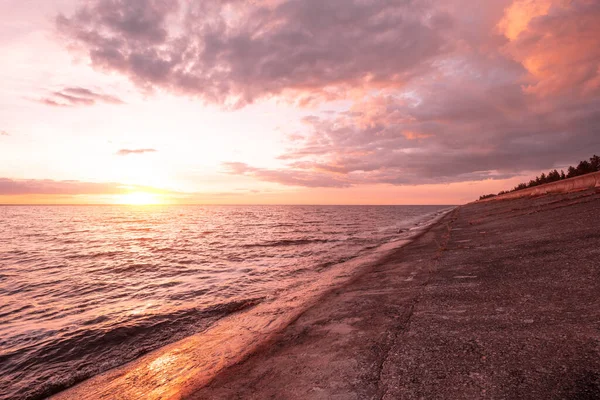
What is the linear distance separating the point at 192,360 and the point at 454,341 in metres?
5.84

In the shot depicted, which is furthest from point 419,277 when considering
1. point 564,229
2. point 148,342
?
point 148,342

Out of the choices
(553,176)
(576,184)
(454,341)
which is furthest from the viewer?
(553,176)

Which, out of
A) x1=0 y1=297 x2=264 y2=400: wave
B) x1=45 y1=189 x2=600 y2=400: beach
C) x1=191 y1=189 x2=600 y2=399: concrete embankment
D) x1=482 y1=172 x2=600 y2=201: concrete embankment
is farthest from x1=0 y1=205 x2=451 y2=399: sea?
x1=482 y1=172 x2=600 y2=201: concrete embankment

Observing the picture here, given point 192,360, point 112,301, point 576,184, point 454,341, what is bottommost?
point 112,301

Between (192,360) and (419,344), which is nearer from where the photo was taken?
(419,344)

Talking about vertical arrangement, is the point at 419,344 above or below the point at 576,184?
below

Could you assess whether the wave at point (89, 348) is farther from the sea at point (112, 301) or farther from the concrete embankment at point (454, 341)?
the concrete embankment at point (454, 341)

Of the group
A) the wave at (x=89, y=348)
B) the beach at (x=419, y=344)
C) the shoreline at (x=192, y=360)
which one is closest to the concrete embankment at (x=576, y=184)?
the beach at (x=419, y=344)

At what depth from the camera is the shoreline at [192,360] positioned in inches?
228

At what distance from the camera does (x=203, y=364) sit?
6.56 metres

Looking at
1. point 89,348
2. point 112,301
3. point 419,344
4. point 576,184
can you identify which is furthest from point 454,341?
point 576,184

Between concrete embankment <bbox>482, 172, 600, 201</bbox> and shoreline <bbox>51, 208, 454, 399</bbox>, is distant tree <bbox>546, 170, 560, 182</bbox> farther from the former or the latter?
shoreline <bbox>51, 208, 454, 399</bbox>

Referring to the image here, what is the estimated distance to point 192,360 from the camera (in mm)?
6898

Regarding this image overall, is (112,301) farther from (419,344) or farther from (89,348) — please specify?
(419,344)
